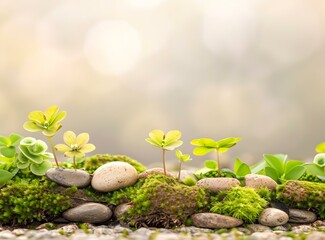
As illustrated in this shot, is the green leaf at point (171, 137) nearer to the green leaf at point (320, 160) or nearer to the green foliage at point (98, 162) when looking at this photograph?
the green foliage at point (98, 162)

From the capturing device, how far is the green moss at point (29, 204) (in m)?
5.23

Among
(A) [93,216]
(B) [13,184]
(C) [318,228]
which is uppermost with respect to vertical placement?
(B) [13,184]

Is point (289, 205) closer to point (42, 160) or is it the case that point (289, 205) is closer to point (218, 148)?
point (218, 148)

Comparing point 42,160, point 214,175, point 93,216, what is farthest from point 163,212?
point 42,160

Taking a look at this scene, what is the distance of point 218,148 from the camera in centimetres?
565

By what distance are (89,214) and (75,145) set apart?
0.79 meters

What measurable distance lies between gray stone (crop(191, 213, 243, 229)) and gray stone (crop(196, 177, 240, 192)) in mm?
454

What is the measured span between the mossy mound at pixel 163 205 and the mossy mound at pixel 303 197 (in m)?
0.87

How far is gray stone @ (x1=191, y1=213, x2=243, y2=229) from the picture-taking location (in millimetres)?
4969

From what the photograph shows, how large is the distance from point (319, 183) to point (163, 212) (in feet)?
6.19

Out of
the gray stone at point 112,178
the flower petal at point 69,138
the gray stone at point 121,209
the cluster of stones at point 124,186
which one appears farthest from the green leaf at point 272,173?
the flower petal at point 69,138

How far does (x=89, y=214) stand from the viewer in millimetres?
5250

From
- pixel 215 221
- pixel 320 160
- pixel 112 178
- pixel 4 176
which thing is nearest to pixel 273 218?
pixel 215 221

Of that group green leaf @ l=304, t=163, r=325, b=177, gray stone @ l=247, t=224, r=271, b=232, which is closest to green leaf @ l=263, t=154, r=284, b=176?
green leaf @ l=304, t=163, r=325, b=177
